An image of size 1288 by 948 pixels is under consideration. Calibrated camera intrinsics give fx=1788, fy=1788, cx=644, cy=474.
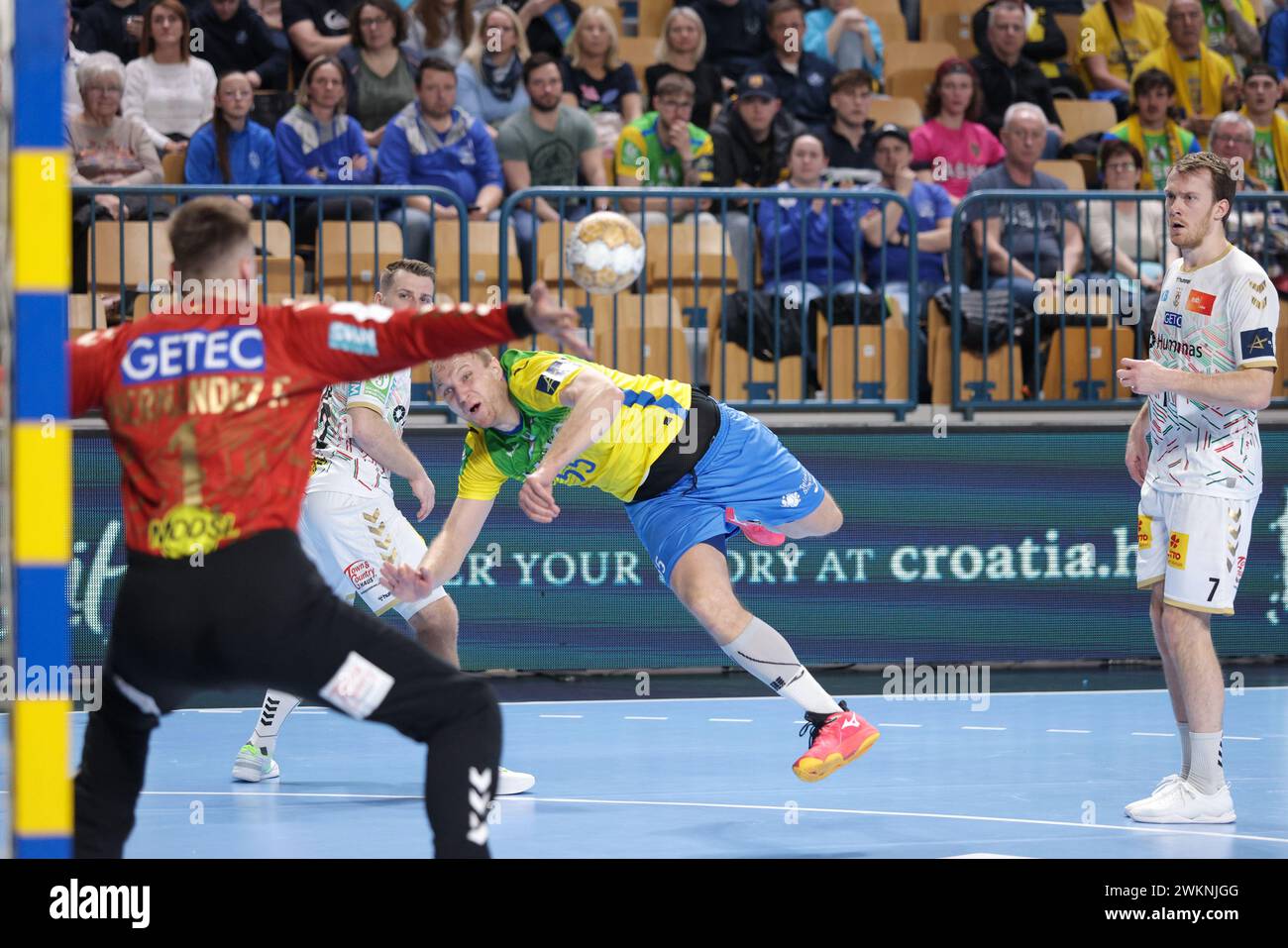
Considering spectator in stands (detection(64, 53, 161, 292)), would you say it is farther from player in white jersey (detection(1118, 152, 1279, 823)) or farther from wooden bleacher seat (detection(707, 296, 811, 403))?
player in white jersey (detection(1118, 152, 1279, 823))

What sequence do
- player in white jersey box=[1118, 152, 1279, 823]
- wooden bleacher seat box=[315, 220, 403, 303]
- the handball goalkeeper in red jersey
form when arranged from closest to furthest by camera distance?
the handball goalkeeper in red jersey
player in white jersey box=[1118, 152, 1279, 823]
wooden bleacher seat box=[315, 220, 403, 303]

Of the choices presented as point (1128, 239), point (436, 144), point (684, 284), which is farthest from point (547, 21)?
point (1128, 239)

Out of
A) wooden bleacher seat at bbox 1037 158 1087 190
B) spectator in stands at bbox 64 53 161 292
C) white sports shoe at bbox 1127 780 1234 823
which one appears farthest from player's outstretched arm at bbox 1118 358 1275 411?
spectator in stands at bbox 64 53 161 292

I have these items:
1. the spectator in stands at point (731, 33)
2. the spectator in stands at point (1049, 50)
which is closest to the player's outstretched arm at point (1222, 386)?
the spectator in stands at point (731, 33)

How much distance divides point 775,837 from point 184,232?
329cm

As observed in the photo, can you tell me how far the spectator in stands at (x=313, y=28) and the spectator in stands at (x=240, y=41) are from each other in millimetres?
170

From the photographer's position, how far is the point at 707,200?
39.1 ft

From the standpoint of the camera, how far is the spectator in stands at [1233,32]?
15242 millimetres

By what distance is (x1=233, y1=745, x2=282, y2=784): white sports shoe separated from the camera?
25.7 feet

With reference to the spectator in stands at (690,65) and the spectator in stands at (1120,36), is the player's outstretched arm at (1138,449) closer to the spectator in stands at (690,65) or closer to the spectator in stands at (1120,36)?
the spectator in stands at (690,65)

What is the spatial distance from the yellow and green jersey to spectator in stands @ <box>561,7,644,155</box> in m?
6.35
